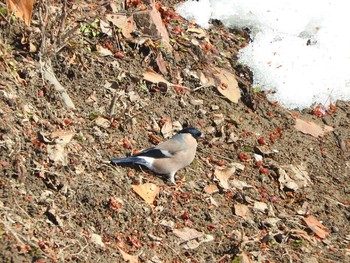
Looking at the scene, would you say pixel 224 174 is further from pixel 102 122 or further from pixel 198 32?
pixel 198 32

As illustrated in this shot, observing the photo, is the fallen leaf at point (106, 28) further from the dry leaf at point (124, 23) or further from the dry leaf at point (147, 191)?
the dry leaf at point (147, 191)

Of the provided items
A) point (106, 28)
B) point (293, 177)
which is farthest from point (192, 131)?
point (106, 28)

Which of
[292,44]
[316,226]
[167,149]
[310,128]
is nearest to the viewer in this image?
[167,149]

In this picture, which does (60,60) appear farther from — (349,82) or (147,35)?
(349,82)

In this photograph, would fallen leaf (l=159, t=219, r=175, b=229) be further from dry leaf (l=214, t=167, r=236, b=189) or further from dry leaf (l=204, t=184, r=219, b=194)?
dry leaf (l=214, t=167, r=236, b=189)

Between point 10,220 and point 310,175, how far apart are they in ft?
9.52

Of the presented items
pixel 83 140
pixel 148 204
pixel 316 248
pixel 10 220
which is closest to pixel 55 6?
pixel 83 140

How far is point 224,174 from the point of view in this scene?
524 cm

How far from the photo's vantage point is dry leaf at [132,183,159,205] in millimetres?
4609

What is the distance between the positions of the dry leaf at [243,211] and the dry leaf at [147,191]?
664 millimetres

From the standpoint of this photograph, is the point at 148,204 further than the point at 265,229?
No

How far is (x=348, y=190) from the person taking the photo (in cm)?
569

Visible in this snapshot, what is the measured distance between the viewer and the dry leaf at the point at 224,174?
5160mm

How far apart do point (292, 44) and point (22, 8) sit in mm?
3030
